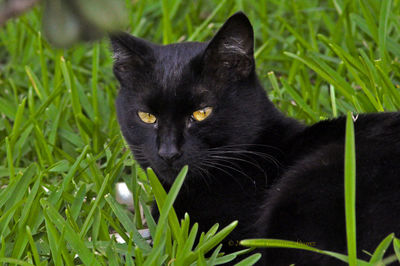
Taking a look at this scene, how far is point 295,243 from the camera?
4.80 feet

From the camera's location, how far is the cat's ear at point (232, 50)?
6.35 feet

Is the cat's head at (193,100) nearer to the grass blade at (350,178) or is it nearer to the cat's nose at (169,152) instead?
the cat's nose at (169,152)

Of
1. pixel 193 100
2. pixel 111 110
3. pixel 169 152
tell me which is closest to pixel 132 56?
pixel 193 100

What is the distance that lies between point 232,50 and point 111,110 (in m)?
1.13

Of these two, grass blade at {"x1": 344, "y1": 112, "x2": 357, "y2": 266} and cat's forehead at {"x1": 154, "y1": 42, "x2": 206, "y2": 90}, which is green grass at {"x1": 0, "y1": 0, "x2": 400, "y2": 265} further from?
cat's forehead at {"x1": 154, "y1": 42, "x2": 206, "y2": 90}

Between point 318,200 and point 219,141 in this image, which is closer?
point 318,200

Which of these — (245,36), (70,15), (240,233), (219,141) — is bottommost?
(240,233)

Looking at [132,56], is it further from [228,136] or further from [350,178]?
[350,178]

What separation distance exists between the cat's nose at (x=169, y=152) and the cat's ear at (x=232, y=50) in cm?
32

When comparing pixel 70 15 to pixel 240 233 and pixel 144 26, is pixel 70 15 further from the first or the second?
pixel 144 26

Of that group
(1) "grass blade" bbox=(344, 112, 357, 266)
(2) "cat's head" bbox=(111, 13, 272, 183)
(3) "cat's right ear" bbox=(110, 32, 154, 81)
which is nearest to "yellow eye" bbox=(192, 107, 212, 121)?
(2) "cat's head" bbox=(111, 13, 272, 183)

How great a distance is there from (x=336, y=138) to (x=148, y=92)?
0.67 metres

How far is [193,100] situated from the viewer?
6.39 ft

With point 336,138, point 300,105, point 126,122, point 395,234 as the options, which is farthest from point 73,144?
point 395,234
